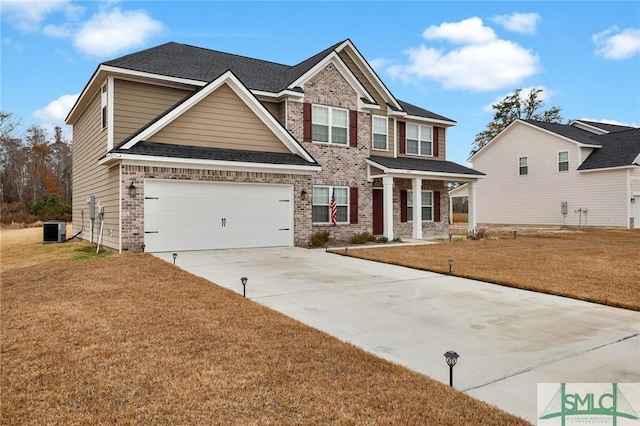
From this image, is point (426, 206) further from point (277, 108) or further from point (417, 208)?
point (277, 108)

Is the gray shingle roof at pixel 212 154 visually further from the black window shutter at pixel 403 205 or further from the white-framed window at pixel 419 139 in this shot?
the white-framed window at pixel 419 139

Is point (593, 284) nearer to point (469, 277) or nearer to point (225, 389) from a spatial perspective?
point (469, 277)

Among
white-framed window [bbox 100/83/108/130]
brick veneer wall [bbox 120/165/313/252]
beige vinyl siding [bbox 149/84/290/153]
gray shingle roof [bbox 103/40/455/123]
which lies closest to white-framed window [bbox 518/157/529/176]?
gray shingle roof [bbox 103/40/455/123]

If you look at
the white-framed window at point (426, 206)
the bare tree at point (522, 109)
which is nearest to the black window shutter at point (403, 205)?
the white-framed window at point (426, 206)

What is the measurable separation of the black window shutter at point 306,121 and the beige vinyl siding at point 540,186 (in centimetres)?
2060

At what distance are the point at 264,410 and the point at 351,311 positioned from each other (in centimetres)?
334

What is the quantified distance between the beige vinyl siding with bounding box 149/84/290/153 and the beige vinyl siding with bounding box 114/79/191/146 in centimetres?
168

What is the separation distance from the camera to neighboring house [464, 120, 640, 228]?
1029 inches

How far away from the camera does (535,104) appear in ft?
160

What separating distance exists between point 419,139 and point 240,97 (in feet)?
34.6

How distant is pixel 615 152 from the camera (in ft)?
88.8

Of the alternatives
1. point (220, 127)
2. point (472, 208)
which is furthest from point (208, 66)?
point (472, 208)

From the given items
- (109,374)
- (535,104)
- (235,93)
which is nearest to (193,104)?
(235,93)

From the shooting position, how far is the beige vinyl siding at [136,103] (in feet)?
46.2
